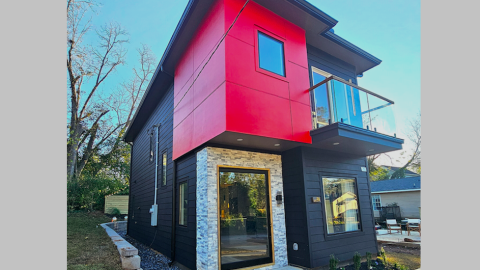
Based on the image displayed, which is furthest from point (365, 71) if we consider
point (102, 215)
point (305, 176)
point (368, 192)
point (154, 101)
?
point (102, 215)

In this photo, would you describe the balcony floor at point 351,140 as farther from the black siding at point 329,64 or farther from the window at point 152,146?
the window at point 152,146

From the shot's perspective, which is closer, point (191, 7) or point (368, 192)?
point (191, 7)

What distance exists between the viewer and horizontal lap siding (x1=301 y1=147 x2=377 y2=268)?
5562 millimetres

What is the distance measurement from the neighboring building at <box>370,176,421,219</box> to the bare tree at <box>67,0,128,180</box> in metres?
20.1

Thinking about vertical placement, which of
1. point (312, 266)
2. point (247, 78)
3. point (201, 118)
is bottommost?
point (312, 266)

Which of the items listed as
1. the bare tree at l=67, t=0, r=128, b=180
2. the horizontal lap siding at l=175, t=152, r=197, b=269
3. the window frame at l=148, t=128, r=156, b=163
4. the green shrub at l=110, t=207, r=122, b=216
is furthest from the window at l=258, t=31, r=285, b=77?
the bare tree at l=67, t=0, r=128, b=180

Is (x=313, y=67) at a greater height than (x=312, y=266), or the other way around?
(x=313, y=67)

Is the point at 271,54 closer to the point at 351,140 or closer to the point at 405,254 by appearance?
the point at 351,140

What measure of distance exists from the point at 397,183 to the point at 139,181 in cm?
1594

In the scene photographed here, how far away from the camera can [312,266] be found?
5281mm

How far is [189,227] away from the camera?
18.9 feet

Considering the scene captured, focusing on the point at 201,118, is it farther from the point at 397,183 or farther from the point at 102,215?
the point at 397,183

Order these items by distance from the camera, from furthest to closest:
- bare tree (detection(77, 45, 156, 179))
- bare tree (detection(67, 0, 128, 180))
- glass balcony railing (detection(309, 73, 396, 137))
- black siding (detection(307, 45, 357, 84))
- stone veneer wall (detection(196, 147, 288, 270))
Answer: bare tree (detection(77, 45, 156, 179)) < bare tree (detection(67, 0, 128, 180)) < black siding (detection(307, 45, 357, 84)) < glass balcony railing (detection(309, 73, 396, 137)) < stone veneer wall (detection(196, 147, 288, 270))

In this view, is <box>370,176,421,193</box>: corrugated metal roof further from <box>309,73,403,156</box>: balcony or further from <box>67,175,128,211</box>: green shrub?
<box>67,175,128,211</box>: green shrub
